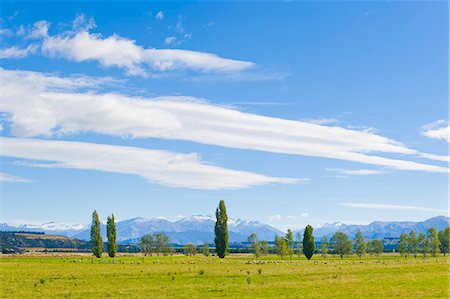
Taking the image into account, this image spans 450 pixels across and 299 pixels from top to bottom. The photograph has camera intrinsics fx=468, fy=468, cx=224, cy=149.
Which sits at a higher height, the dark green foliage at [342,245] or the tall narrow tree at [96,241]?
the tall narrow tree at [96,241]

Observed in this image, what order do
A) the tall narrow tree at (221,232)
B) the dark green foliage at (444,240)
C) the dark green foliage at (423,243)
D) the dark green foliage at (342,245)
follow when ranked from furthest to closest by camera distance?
the dark green foliage at (444,240), the dark green foliage at (342,245), the dark green foliage at (423,243), the tall narrow tree at (221,232)

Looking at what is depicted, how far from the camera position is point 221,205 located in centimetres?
13050

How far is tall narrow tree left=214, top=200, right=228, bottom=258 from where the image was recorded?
123375mm

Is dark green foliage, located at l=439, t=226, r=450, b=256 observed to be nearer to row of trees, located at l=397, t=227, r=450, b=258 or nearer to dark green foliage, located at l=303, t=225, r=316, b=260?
row of trees, located at l=397, t=227, r=450, b=258

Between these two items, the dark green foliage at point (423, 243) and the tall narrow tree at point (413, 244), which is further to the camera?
the tall narrow tree at point (413, 244)

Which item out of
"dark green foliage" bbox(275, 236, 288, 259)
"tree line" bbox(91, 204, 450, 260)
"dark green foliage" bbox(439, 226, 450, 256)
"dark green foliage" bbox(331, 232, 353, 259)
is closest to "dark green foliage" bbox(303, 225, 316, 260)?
"tree line" bbox(91, 204, 450, 260)

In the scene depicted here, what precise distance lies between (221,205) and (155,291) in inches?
3474

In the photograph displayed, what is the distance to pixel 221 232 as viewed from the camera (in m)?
125

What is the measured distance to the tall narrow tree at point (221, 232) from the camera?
123375mm

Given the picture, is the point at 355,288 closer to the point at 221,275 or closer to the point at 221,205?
the point at 221,275

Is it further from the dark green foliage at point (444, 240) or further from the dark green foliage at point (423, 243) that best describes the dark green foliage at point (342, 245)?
the dark green foliage at point (444, 240)

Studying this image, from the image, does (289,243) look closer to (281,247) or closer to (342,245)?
(281,247)

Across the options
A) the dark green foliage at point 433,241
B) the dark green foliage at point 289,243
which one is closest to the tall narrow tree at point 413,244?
the dark green foliage at point 433,241

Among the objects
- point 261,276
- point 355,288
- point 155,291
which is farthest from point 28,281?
point 355,288
